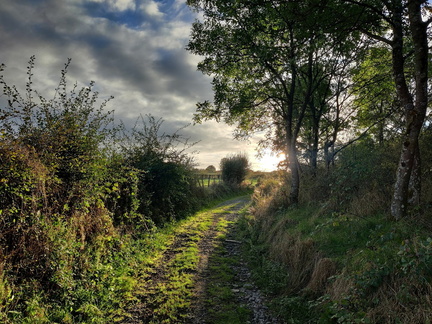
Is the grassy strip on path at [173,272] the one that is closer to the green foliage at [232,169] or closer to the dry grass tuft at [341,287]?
the dry grass tuft at [341,287]

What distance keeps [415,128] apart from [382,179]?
2390mm

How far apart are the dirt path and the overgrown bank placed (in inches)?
18.0

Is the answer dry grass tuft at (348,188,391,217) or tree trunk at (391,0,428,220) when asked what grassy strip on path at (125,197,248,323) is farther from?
tree trunk at (391,0,428,220)

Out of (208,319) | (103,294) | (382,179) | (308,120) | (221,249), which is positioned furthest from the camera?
(308,120)

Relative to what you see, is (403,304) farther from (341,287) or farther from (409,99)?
(409,99)

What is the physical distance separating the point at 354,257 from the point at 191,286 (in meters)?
3.66

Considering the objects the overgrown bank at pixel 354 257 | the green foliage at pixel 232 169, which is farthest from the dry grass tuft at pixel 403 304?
the green foliage at pixel 232 169

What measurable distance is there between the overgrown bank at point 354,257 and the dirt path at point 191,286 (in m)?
0.46

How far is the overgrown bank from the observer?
11.7 ft

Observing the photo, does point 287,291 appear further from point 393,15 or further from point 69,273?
point 393,15

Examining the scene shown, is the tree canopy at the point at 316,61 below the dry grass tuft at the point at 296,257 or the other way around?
the other way around

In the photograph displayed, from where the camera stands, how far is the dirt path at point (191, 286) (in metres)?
4.78

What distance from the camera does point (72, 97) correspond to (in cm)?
704

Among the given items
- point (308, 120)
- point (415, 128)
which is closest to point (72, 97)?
point (415, 128)
